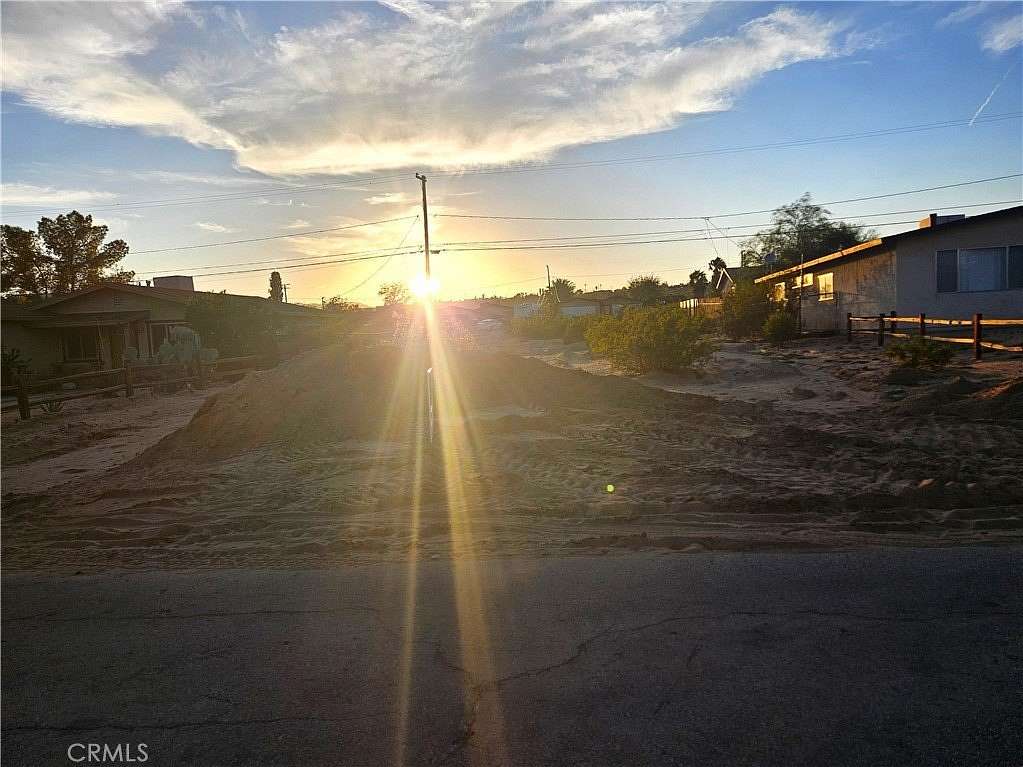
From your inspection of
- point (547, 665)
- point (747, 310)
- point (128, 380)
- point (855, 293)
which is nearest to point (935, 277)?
point (855, 293)

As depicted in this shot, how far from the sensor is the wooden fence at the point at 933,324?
15852 mm

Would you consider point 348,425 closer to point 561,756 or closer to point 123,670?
point 123,670

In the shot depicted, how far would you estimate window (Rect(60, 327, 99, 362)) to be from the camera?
3038 cm

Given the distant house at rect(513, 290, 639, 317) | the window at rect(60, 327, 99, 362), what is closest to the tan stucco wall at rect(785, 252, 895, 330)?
the window at rect(60, 327, 99, 362)

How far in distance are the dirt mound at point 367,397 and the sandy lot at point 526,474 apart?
5 cm

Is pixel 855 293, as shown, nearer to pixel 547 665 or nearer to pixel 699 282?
pixel 547 665

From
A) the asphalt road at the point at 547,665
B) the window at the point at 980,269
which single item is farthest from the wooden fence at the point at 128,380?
the window at the point at 980,269

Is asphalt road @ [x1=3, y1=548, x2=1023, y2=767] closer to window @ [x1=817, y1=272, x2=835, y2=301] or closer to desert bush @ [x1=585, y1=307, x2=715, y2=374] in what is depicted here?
desert bush @ [x1=585, y1=307, x2=715, y2=374]

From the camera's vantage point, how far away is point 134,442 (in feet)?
43.2

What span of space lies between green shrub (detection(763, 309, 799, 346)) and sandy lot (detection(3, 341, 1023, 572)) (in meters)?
12.0

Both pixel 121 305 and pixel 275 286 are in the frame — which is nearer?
pixel 121 305

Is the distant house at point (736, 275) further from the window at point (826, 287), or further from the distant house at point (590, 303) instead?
the distant house at point (590, 303)

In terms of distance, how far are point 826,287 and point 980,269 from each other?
6701mm

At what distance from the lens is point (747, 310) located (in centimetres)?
3023
